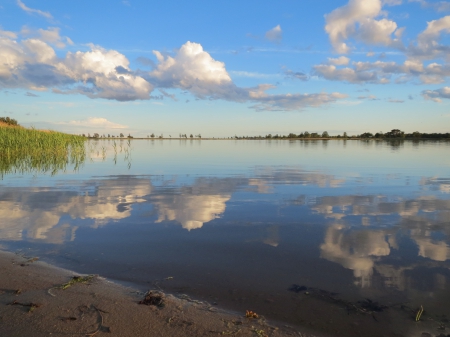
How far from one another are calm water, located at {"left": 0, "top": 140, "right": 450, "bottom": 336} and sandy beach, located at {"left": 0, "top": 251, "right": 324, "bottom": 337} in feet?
0.91

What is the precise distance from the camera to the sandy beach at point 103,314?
3.08 metres

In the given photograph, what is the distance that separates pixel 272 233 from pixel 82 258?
3.10m

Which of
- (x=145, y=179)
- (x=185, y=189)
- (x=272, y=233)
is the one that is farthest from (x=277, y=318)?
(x=145, y=179)

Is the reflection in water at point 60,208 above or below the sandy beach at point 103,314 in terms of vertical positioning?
above

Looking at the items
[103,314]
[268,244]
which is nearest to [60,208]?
[268,244]

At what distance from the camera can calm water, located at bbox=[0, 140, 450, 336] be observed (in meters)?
3.78

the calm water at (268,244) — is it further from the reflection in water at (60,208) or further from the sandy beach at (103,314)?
the sandy beach at (103,314)

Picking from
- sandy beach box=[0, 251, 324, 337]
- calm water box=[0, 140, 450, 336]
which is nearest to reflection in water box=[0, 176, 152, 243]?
calm water box=[0, 140, 450, 336]

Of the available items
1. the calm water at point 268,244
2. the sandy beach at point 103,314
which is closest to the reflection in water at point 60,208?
the calm water at point 268,244

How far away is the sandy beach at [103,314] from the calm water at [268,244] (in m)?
0.28

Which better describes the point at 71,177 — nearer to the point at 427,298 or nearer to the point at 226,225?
the point at 226,225

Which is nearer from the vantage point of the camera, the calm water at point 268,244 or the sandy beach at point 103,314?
the sandy beach at point 103,314

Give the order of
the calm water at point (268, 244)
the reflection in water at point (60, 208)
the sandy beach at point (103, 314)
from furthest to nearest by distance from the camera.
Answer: the reflection in water at point (60, 208) → the calm water at point (268, 244) → the sandy beach at point (103, 314)

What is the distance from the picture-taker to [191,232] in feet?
20.7
